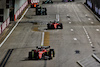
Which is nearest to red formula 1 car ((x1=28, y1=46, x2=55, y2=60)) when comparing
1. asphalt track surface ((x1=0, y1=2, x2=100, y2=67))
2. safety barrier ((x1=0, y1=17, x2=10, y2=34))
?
asphalt track surface ((x1=0, y1=2, x2=100, y2=67))

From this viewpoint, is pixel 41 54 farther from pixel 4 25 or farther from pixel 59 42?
pixel 4 25

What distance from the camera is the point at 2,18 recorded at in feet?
145

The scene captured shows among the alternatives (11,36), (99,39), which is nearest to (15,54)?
(11,36)

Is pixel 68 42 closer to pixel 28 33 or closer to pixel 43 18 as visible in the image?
pixel 28 33

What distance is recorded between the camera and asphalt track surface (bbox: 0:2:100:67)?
92.7 feet

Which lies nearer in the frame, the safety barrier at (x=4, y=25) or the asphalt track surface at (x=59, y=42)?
the asphalt track surface at (x=59, y=42)

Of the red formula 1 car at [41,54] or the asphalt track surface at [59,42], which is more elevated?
the red formula 1 car at [41,54]

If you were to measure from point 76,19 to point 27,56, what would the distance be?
27.7 m

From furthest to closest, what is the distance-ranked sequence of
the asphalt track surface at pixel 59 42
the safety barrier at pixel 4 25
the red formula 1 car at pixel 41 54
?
the safety barrier at pixel 4 25
the red formula 1 car at pixel 41 54
the asphalt track surface at pixel 59 42

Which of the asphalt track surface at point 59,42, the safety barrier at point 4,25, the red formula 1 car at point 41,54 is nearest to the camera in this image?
the asphalt track surface at point 59,42

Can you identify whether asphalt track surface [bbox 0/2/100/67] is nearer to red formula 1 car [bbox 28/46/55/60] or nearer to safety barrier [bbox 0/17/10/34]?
red formula 1 car [bbox 28/46/55/60]

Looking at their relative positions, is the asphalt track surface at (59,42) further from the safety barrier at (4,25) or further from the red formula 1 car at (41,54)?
the safety barrier at (4,25)

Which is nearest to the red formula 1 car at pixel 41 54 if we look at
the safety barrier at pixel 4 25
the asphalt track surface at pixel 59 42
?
the asphalt track surface at pixel 59 42

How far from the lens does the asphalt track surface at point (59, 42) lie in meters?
28.2
